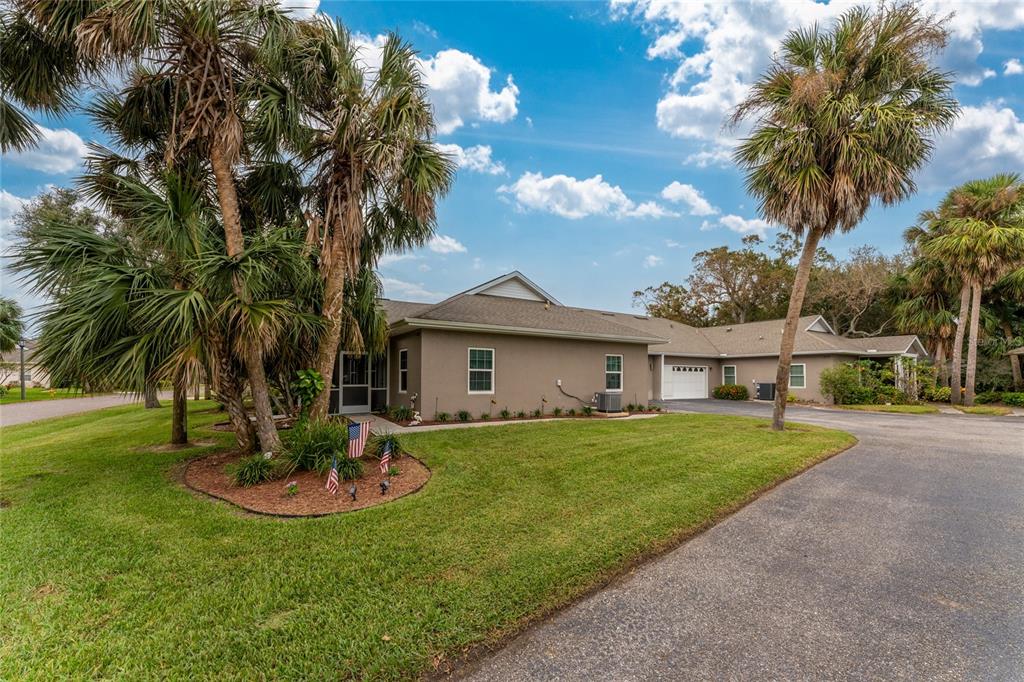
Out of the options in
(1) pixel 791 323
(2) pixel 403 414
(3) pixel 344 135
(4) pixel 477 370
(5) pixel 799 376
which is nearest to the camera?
(3) pixel 344 135

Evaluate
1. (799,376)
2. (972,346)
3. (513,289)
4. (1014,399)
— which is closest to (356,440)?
(513,289)

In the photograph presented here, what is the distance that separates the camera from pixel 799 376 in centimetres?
2130

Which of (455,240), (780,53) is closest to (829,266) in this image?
(780,53)

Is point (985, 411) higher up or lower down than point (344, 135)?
lower down

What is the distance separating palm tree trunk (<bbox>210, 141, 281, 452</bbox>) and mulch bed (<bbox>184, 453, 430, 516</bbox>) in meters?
0.79

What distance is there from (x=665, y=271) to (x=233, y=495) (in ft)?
123

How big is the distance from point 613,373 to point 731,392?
11.0m

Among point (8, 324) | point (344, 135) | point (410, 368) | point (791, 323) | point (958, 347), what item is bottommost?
point (410, 368)

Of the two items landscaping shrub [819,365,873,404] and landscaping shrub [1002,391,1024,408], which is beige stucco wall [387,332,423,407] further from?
landscaping shrub [1002,391,1024,408]

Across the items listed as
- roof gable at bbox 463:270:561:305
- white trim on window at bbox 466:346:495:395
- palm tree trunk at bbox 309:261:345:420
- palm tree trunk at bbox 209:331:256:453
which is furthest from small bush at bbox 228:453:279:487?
roof gable at bbox 463:270:561:305

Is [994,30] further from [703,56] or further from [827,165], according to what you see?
[703,56]

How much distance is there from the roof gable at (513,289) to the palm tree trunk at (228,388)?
333 inches

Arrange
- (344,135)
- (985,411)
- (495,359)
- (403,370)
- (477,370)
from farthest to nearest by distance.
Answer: (985,411)
(403,370)
(495,359)
(477,370)
(344,135)

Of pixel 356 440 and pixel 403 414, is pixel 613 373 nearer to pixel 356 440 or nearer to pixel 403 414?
pixel 403 414
